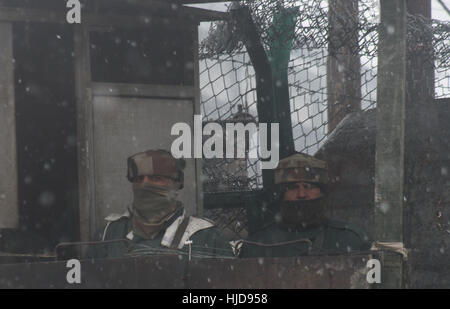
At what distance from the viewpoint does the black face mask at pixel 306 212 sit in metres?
4.60

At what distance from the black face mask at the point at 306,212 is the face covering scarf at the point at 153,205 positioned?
714mm

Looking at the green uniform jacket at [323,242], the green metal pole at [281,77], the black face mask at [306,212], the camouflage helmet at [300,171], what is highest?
the green metal pole at [281,77]

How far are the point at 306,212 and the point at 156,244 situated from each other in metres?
0.91

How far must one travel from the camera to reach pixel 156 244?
177 inches

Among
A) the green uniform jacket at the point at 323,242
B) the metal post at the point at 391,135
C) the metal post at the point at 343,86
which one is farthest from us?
the metal post at the point at 343,86

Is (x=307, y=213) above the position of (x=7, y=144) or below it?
below

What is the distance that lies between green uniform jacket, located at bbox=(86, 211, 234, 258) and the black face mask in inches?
A: 17.1

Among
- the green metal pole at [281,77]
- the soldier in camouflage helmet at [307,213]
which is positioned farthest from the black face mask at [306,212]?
the green metal pole at [281,77]

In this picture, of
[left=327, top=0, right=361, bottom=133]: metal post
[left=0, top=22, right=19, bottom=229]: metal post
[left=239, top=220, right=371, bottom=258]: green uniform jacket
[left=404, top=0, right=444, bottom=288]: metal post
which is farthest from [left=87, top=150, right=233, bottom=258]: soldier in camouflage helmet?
[left=327, top=0, right=361, bottom=133]: metal post

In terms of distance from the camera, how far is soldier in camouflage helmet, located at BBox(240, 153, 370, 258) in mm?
4578

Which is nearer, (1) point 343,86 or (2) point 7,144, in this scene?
(2) point 7,144

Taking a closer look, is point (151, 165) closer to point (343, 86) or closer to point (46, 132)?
point (46, 132)

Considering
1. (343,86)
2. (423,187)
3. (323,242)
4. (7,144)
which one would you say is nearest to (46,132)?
(7,144)

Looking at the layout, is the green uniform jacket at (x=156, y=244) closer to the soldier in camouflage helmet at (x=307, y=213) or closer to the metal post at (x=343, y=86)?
the soldier in camouflage helmet at (x=307, y=213)
